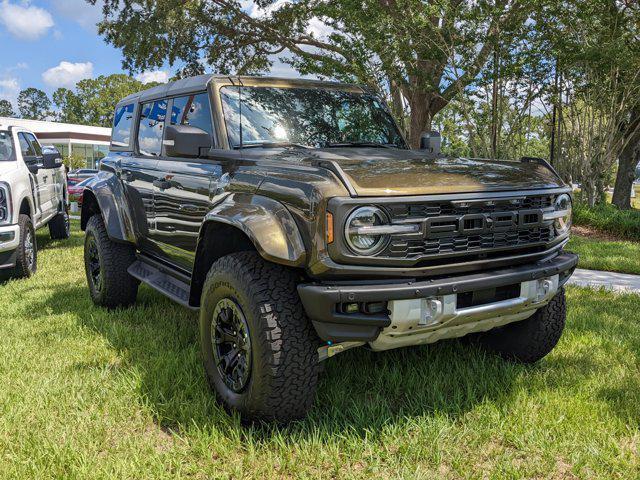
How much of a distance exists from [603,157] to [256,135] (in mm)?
13117

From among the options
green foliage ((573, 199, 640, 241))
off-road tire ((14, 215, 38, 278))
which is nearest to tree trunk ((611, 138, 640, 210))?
green foliage ((573, 199, 640, 241))

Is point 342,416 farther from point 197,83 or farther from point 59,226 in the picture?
point 59,226

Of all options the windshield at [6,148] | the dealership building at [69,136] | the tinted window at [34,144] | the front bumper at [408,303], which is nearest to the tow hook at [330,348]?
the front bumper at [408,303]

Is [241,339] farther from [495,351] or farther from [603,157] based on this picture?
[603,157]

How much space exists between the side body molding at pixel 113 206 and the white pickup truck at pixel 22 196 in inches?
64.2

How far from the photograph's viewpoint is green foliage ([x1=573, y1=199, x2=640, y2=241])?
11797mm

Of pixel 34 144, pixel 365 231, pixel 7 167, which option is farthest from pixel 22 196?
pixel 365 231

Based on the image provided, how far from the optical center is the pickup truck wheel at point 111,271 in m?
5.02

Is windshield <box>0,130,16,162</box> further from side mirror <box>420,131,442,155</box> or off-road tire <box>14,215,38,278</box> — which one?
side mirror <box>420,131,442,155</box>

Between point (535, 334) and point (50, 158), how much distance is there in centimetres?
709

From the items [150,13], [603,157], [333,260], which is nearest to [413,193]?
[333,260]

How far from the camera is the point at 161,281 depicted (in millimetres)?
4297

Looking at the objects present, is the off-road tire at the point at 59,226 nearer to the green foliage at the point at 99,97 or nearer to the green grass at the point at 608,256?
the green grass at the point at 608,256

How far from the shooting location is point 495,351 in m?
3.94
